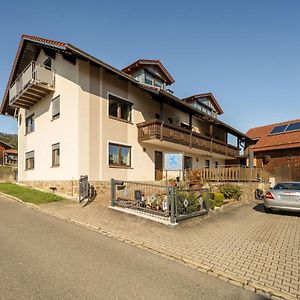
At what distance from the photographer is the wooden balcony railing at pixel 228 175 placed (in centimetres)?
1831

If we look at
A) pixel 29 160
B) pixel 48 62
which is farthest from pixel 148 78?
pixel 29 160

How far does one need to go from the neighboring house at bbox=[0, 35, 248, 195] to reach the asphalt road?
871 centimetres

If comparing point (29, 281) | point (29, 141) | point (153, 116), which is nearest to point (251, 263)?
point (29, 281)

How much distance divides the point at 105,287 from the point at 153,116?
17405 millimetres

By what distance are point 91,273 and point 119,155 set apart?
12776mm

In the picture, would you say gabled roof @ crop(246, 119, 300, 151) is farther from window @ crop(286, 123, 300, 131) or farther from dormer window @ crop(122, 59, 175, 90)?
dormer window @ crop(122, 59, 175, 90)

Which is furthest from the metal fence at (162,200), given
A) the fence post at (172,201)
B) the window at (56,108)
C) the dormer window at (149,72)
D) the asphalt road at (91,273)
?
the dormer window at (149,72)

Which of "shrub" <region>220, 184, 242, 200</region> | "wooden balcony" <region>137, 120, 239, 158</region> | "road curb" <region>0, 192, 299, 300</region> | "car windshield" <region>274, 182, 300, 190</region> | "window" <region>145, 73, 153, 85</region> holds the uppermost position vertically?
"window" <region>145, 73, 153, 85</region>

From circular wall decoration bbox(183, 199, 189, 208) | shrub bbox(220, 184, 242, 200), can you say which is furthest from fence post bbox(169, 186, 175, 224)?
shrub bbox(220, 184, 242, 200)

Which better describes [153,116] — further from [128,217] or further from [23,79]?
[128,217]

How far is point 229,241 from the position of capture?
7273 millimetres

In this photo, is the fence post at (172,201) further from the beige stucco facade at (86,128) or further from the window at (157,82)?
the window at (157,82)

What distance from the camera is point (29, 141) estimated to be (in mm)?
21203

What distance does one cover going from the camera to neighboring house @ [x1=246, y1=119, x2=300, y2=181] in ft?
93.8
